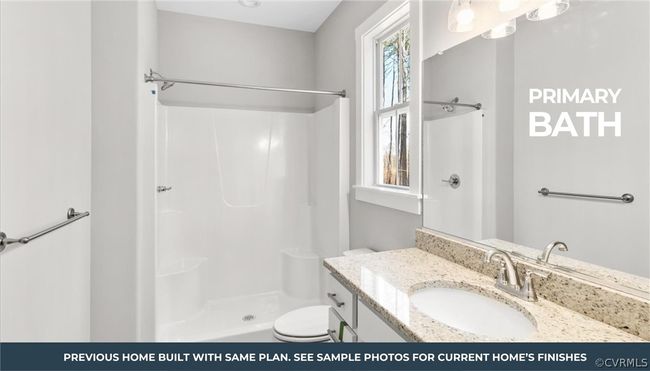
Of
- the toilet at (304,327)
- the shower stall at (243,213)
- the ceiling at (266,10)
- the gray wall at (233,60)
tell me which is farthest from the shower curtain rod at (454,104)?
the gray wall at (233,60)

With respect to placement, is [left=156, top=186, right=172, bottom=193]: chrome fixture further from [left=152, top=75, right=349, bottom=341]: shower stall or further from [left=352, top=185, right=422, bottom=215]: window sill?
[left=352, top=185, right=422, bottom=215]: window sill

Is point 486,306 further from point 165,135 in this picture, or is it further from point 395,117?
point 165,135

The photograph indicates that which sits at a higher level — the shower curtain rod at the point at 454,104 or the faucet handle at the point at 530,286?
the shower curtain rod at the point at 454,104

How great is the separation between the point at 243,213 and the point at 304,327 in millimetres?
1356

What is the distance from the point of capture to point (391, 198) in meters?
1.77

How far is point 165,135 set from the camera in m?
2.53

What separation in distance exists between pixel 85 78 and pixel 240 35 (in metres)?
1.68

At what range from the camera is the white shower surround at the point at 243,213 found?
2.39m

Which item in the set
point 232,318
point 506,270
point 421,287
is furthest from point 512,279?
point 232,318

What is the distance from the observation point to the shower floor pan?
7.38 feet

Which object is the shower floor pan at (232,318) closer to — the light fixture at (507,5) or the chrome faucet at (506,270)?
the chrome faucet at (506,270)

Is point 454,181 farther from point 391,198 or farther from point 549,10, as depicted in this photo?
point 549,10

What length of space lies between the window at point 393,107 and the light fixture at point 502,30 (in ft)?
2.14

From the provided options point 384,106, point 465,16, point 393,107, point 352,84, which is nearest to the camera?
point 465,16
